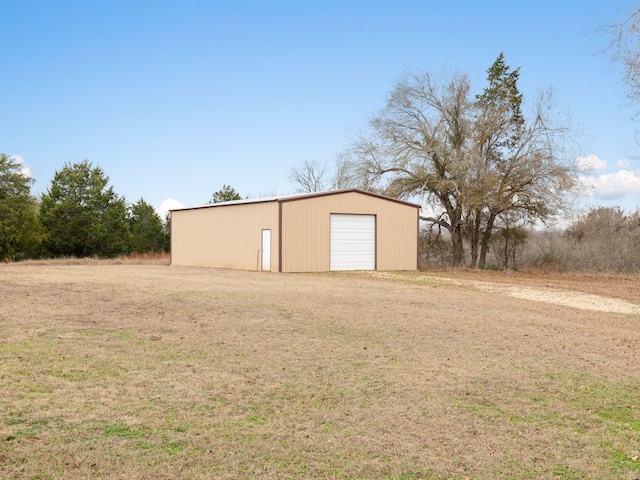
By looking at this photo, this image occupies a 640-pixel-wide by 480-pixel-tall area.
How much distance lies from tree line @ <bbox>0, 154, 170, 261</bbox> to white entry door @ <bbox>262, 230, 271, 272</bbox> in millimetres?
21635

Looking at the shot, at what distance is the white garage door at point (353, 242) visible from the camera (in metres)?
23.5

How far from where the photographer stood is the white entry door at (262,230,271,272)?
75.2ft

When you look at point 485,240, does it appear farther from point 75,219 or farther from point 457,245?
point 75,219

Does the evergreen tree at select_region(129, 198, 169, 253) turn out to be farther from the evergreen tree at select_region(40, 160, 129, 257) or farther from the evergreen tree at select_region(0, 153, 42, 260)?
the evergreen tree at select_region(0, 153, 42, 260)

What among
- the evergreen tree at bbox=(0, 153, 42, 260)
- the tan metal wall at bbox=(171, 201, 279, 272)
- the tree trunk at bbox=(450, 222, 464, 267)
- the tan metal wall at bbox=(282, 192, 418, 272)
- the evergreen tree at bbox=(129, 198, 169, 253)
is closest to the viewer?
the tan metal wall at bbox=(282, 192, 418, 272)

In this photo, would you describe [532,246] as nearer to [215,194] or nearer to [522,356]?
[522,356]

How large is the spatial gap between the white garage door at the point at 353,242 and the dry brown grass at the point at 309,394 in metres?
12.6

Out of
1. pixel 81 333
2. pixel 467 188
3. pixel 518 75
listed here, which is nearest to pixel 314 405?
pixel 81 333

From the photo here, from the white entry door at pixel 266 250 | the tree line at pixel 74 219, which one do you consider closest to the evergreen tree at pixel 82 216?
the tree line at pixel 74 219

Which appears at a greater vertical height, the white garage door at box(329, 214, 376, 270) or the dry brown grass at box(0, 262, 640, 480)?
the white garage door at box(329, 214, 376, 270)

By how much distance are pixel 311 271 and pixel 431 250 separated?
10235 millimetres

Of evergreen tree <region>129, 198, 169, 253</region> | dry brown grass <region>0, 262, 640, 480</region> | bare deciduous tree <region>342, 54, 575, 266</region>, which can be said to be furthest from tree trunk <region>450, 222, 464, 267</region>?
evergreen tree <region>129, 198, 169, 253</region>

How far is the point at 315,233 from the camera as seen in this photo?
22.9m

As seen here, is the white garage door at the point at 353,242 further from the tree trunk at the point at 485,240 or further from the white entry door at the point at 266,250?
the tree trunk at the point at 485,240
